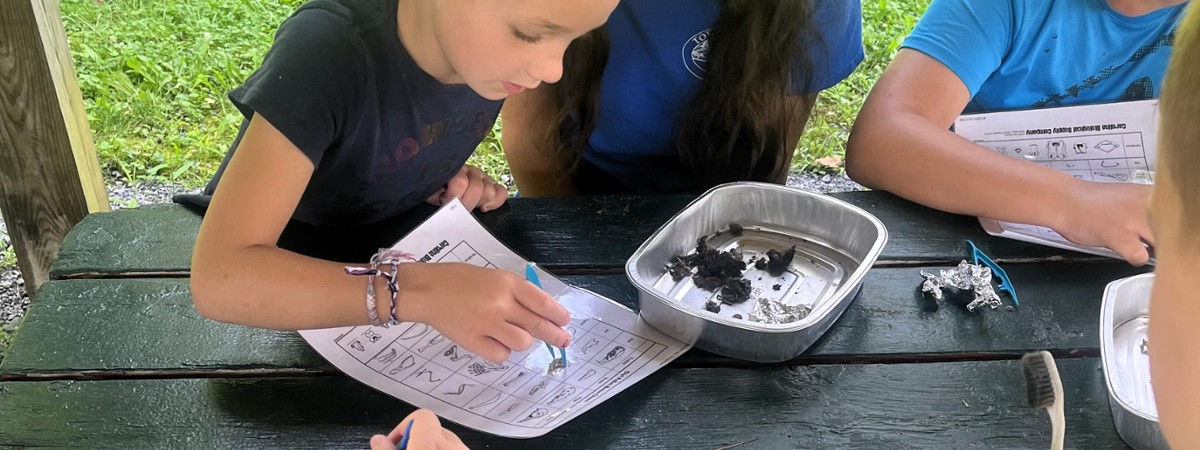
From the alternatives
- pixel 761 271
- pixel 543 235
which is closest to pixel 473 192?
pixel 543 235

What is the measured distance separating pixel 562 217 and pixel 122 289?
51 centimetres

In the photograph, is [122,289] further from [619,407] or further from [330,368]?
[619,407]

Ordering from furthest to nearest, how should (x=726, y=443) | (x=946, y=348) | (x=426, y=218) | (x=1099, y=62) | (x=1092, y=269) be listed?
1. (x=1099, y=62)
2. (x=426, y=218)
3. (x=1092, y=269)
4. (x=946, y=348)
5. (x=726, y=443)

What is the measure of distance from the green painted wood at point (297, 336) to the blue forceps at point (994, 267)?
0.01 metres

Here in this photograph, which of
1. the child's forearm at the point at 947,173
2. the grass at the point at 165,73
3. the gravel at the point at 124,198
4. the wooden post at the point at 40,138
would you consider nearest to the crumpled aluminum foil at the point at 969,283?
the child's forearm at the point at 947,173

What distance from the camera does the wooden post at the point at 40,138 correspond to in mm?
1327

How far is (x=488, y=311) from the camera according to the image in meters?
0.84

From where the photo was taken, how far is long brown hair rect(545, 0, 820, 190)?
126 cm

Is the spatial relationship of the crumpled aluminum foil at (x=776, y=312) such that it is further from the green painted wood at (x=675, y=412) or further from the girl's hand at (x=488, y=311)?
the girl's hand at (x=488, y=311)

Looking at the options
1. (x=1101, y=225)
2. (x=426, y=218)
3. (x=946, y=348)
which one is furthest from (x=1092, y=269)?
(x=426, y=218)

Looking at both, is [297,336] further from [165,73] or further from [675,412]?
[165,73]

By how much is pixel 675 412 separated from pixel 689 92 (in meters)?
0.68

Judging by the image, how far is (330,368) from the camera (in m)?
0.87

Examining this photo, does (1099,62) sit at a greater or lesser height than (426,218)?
greater
